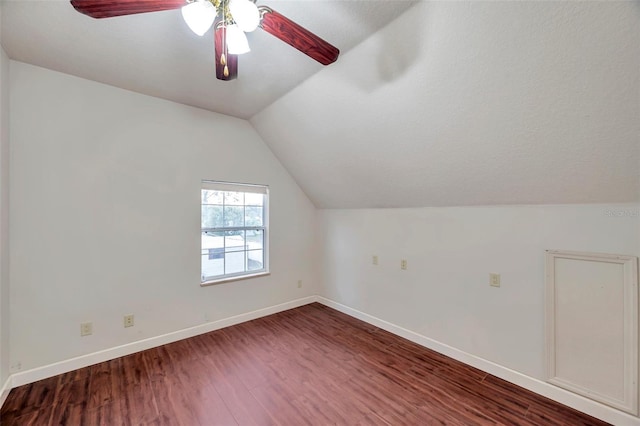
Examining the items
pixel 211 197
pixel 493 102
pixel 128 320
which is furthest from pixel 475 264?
pixel 128 320

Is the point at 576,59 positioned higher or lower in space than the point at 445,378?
higher

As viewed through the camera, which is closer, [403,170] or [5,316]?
[5,316]

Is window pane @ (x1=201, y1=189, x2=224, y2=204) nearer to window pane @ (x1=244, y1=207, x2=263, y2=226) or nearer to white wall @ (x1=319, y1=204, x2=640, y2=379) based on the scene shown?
window pane @ (x1=244, y1=207, x2=263, y2=226)

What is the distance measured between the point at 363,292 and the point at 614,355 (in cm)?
216

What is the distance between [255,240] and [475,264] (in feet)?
8.31

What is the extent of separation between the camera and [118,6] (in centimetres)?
108

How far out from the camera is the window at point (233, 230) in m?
3.16

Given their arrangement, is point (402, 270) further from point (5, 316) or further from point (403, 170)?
point (5, 316)

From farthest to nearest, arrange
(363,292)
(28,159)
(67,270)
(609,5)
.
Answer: (363,292)
(67,270)
(28,159)
(609,5)

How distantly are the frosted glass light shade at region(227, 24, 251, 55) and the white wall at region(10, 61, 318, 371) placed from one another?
73.5 inches

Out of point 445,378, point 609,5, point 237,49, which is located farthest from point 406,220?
point 237,49

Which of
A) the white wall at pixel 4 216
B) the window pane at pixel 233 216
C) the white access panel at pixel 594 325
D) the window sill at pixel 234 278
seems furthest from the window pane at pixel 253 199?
the white access panel at pixel 594 325

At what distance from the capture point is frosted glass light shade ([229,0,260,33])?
1.06 metres

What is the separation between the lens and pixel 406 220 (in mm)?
2986
